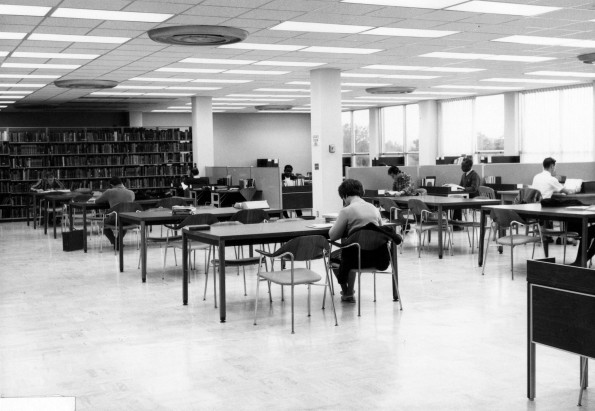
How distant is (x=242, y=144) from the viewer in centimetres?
2314

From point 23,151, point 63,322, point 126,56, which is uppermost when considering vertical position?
point 126,56

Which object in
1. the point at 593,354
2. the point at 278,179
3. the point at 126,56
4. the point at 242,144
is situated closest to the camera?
the point at 593,354

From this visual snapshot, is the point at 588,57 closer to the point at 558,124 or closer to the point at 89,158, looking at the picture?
the point at 558,124

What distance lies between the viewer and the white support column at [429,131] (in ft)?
64.8

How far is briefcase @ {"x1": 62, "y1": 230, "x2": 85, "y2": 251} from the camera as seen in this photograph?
10477 mm

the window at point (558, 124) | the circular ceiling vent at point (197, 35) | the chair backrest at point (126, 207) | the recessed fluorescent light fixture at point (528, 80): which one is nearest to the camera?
the circular ceiling vent at point (197, 35)

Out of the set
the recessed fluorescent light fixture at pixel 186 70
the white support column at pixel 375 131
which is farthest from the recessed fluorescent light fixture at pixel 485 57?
the white support column at pixel 375 131

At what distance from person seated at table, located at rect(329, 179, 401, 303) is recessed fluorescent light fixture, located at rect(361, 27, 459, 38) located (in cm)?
332

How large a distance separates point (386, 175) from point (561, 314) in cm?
976

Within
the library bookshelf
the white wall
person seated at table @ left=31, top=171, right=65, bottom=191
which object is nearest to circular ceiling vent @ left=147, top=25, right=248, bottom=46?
person seated at table @ left=31, top=171, right=65, bottom=191

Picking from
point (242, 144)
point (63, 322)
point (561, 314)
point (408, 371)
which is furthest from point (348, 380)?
point (242, 144)

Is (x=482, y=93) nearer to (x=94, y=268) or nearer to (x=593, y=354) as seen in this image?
(x=94, y=268)

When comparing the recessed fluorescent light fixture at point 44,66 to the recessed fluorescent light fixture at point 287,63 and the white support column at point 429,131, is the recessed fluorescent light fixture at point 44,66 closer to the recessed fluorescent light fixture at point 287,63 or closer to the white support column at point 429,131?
the recessed fluorescent light fixture at point 287,63

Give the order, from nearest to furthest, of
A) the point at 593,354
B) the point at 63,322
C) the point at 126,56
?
the point at 593,354, the point at 63,322, the point at 126,56
